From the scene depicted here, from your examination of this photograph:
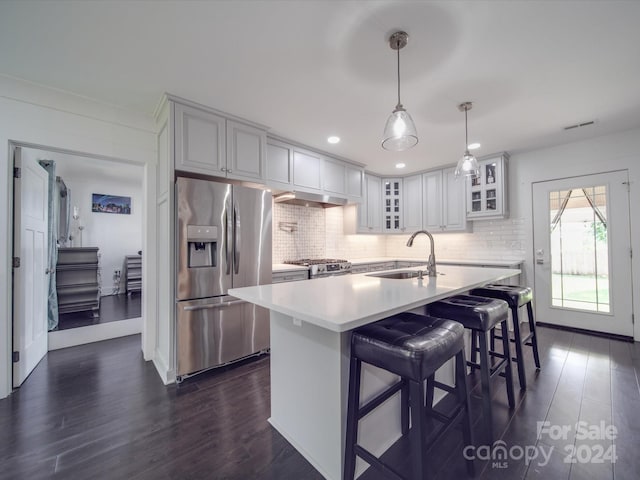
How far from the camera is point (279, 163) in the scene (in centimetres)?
333

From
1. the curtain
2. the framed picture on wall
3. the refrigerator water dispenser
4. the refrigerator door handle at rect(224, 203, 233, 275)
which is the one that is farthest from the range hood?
the framed picture on wall

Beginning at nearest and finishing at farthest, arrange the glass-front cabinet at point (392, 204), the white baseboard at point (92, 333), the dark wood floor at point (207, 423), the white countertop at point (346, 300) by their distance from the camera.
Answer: the white countertop at point (346, 300) → the dark wood floor at point (207, 423) → the white baseboard at point (92, 333) → the glass-front cabinet at point (392, 204)

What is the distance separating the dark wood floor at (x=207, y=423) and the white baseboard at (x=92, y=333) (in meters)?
0.54

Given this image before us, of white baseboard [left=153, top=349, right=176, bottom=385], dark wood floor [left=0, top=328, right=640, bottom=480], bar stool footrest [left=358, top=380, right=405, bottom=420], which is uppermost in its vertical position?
bar stool footrest [left=358, top=380, right=405, bottom=420]

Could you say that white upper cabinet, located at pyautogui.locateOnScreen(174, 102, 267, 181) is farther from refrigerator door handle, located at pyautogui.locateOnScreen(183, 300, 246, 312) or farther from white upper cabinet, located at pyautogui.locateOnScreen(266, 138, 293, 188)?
refrigerator door handle, located at pyautogui.locateOnScreen(183, 300, 246, 312)

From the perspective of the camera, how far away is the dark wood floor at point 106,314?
358 centimetres

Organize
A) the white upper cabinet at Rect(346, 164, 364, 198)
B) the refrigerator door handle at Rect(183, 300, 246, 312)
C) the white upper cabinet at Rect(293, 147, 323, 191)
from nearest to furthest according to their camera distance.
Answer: the refrigerator door handle at Rect(183, 300, 246, 312) → the white upper cabinet at Rect(293, 147, 323, 191) → the white upper cabinet at Rect(346, 164, 364, 198)

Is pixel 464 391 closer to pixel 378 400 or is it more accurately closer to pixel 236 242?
pixel 378 400

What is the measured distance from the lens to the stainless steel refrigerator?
7.73 feet

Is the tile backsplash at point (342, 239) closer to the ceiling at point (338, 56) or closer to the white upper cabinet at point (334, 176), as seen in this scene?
the white upper cabinet at point (334, 176)

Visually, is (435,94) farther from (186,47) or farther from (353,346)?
(353,346)

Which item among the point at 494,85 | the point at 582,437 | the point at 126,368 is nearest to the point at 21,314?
the point at 126,368

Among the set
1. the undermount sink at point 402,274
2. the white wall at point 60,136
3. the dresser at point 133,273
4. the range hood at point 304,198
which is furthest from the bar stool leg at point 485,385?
the dresser at point 133,273

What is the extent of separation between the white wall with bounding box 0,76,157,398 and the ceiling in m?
0.16
